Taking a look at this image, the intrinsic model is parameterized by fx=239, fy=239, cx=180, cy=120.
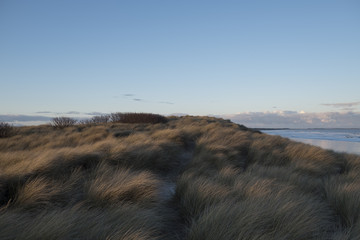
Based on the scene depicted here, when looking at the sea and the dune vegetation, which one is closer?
the dune vegetation

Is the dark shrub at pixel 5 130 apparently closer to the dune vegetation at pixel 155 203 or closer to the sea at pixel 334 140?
the dune vegetation at pixel 155 203

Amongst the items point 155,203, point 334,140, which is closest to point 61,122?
point 155,203

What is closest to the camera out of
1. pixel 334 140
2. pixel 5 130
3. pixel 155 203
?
pixel 155 203

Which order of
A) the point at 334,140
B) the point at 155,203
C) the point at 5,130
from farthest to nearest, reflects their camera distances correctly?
1. the point at 334,140
2. the point at 5,130
3. the point at 155,203

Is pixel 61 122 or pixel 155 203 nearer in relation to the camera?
pixel 155 203

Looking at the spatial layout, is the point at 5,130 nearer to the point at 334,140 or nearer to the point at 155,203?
the point at 155,203

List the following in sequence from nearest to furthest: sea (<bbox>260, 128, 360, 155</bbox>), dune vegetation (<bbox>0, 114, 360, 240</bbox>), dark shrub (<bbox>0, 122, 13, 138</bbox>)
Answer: dune vegetation (<bbox>0, 114, 360, 240</bbox>)
dark shrub (<bbox>0, 122, 13, 138</bbox>)
sea (<bbox>260, 128, 360, 155</bbox>)

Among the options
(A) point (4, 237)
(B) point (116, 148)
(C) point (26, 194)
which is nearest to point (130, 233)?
(A) point (4, 237)

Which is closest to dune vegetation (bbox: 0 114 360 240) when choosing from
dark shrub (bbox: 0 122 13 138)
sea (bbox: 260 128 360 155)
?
dark shrub (bbox: 0 122 13 138)


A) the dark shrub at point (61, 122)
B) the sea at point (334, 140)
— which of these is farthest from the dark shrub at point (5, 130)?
the sea at point (334, 140)

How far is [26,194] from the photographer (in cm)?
295

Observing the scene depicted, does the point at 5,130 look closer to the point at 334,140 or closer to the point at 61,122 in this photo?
the point at 61,122

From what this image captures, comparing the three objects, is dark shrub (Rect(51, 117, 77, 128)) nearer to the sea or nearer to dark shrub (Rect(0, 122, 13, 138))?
dark shrub (Rect(0, 122, 13, 138))

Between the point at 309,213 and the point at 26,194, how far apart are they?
336 centimetres
